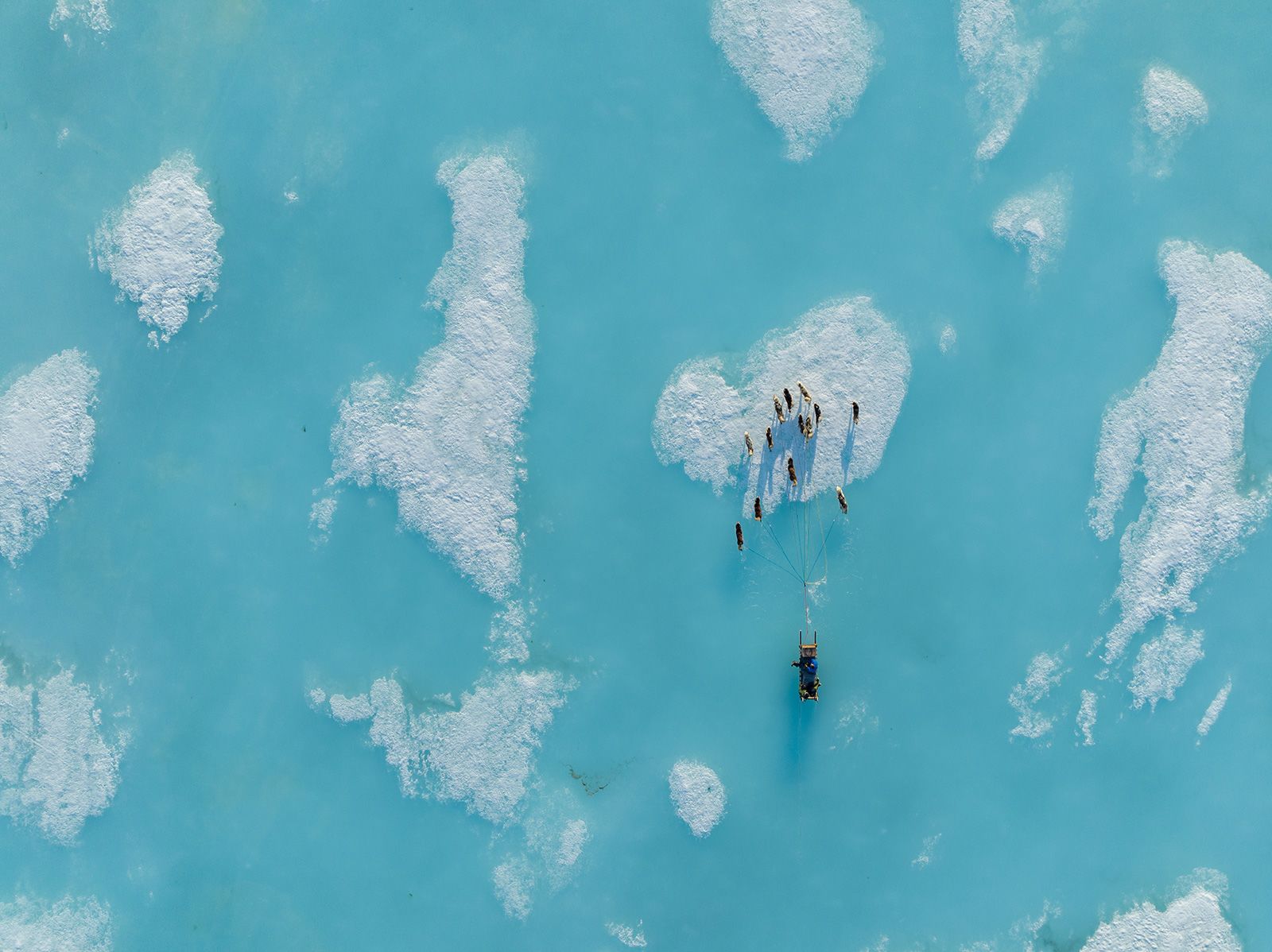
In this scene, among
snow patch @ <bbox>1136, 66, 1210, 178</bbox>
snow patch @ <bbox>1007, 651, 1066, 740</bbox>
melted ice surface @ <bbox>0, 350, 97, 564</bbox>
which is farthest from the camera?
melted ice surface @ <bbox>0, 350, 97, 564</bbox>

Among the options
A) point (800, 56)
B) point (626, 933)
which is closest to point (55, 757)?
point (626, 933)

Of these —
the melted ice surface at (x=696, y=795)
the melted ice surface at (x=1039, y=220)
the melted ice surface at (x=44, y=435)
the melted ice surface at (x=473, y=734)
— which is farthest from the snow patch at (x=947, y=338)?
the melted ice surface at (x=44, y=435)

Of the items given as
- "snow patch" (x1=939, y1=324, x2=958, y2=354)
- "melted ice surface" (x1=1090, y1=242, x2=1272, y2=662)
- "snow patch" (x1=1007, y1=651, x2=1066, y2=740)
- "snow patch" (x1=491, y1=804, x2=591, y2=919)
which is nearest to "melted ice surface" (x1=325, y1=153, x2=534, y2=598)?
"snow patch" (x1=491, y1=804, x2=591, y2=919)

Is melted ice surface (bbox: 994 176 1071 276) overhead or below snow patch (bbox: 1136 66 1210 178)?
below

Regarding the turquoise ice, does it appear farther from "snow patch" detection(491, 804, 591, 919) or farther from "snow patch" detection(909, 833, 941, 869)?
"snow patch" detection(909, 833, 941, 869)

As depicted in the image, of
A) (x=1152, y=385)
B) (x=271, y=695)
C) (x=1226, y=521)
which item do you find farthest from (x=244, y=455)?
(x=1226, y=521)

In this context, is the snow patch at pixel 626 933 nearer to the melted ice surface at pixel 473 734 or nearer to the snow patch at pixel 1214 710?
the melted ice surface at pixel 473 734
